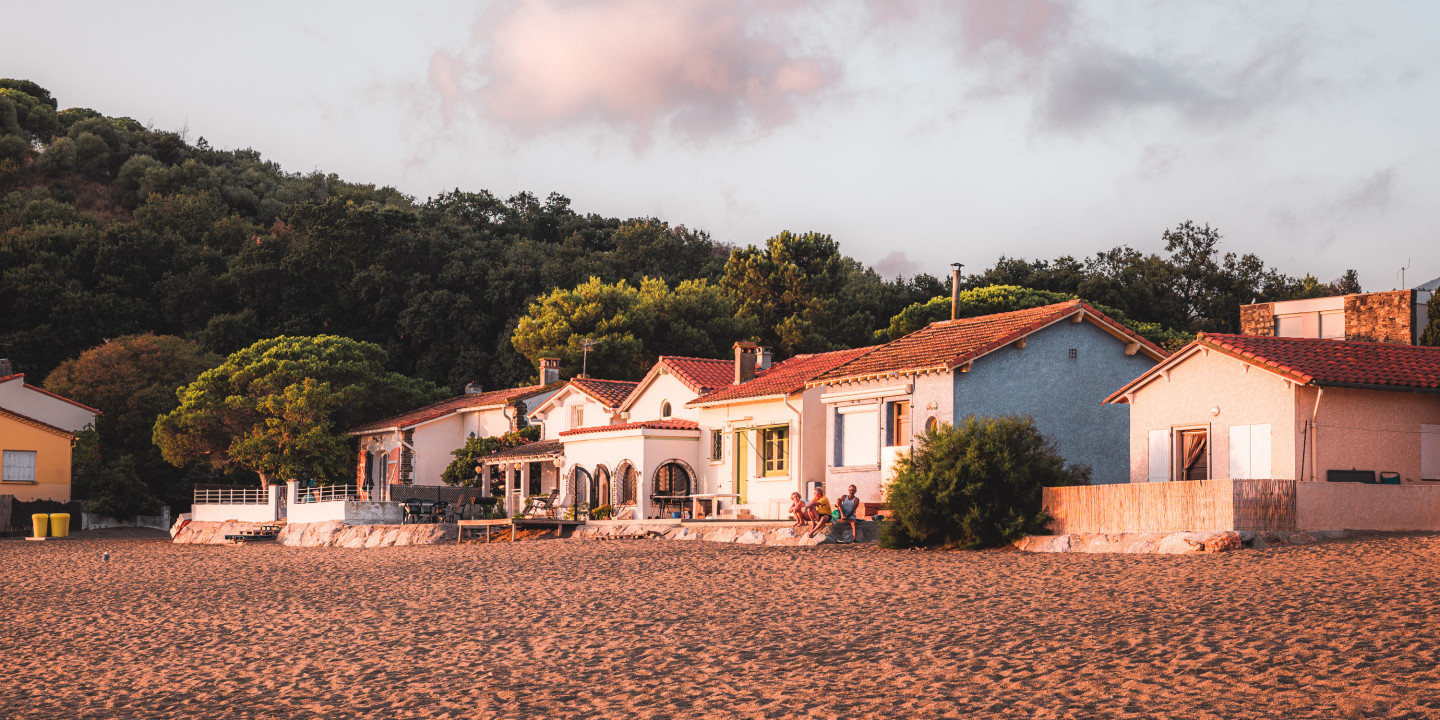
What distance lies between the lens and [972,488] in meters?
21.7

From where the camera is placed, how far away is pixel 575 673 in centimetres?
1150

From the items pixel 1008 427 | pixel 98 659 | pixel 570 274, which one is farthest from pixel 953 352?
pixel 570 274

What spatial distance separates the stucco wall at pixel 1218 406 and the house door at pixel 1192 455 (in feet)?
0.88

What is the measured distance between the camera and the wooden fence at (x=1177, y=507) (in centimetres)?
1909

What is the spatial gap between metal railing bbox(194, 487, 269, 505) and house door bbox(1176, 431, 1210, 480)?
99.5 ft

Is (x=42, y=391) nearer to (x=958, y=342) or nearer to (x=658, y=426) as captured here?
(x=658, y=426)

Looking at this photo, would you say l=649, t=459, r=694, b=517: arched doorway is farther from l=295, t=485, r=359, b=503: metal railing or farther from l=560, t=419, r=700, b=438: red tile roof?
l=295, t=485, r=359, b=503: metal railing

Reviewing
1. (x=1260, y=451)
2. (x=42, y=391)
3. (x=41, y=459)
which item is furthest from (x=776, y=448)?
(x=42, y=391)

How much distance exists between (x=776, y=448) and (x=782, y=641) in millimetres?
21270

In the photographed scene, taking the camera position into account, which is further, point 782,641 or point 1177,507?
point 1177,507

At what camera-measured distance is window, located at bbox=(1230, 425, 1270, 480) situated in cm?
2225

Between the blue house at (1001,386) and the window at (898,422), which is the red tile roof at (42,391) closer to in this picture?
the blue house at (1001,386)

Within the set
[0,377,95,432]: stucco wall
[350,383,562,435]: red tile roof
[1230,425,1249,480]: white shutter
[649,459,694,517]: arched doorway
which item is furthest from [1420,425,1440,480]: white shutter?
[0,377,95,432]: stucco wall

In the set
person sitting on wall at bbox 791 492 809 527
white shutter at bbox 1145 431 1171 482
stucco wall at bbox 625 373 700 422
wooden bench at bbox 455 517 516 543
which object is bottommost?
wooden bench at bbox 455 517 516 543
